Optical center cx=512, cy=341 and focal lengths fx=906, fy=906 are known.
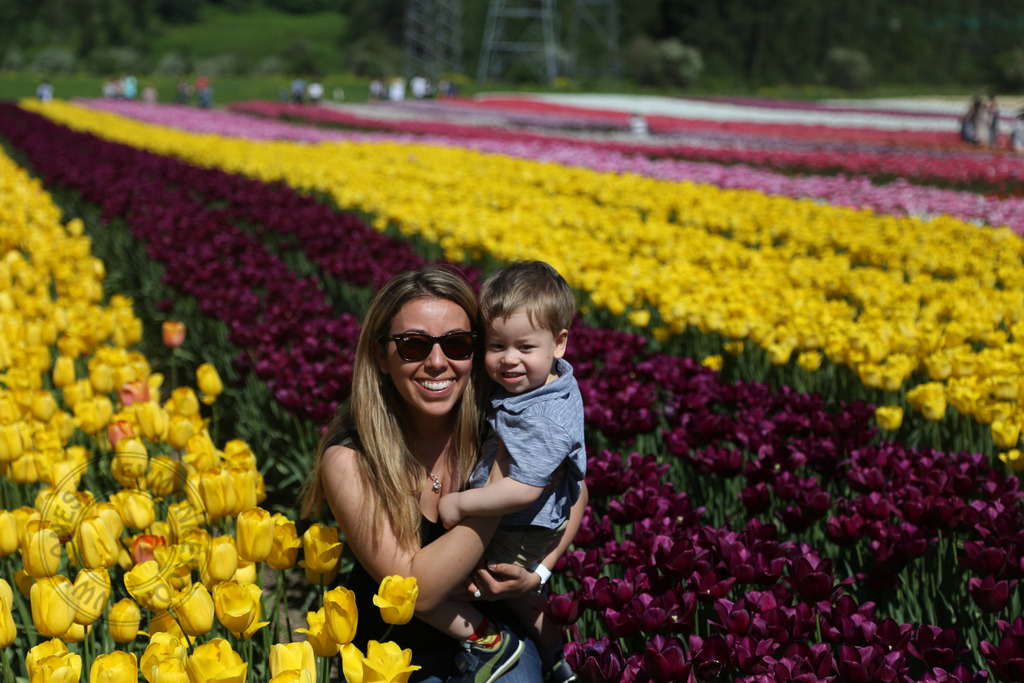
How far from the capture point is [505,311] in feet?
6.89

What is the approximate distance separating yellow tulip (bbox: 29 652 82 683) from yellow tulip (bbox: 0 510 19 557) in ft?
2.10

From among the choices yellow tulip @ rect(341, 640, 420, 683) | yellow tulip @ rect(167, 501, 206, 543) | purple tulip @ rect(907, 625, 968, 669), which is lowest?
purple tulip @ rect(907, 625, 968, 669)

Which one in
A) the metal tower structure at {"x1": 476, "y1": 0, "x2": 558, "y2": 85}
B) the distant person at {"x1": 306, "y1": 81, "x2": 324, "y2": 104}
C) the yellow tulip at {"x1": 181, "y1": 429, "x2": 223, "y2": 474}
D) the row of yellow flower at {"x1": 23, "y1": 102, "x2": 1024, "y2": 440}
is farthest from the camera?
the metal tower structure at {"x1": 476, "y1": 0, "x2": 558, "y2": 85}

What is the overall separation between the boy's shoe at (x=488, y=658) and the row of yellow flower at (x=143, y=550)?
9.2 inches

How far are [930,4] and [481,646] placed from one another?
261ft

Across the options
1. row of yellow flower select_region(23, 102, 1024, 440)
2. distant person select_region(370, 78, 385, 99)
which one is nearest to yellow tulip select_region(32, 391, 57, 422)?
row of yellow flower select_region(23, 102, 1024, 440)

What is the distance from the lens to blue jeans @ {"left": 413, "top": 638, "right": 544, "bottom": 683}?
211cm

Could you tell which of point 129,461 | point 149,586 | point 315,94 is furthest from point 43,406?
point 315,94

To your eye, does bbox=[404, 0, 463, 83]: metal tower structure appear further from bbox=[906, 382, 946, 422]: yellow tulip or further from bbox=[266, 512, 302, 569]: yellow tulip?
bbox=[266, 512, 302, 569]: yellow tulip

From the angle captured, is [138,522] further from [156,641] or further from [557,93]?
[557,93]

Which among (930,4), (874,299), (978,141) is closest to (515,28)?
(930,4)

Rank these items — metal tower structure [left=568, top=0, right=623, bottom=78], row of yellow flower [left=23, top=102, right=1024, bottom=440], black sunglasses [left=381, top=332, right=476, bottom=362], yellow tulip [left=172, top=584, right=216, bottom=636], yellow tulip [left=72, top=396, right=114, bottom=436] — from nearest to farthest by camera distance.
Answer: yellow tulip [left=172, top=584, right=216, bottom=636] < black sunglasses [left=381, top=332, right=476, bottom=362] < yellow tulip [left=72, top=396, right=114, bottom=436] < row of yellow flower [left=23, top=102, right=1024, bottom=440] < metal tower structure [left=568, top=0, right=623, bottom=78]

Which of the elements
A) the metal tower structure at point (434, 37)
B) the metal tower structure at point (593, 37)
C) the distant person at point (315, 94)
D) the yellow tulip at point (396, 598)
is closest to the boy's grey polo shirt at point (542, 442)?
the yellow tulip at point (396, 598)

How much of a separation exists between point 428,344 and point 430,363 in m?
0.04
